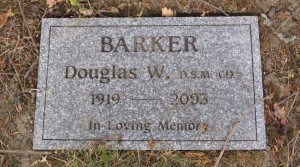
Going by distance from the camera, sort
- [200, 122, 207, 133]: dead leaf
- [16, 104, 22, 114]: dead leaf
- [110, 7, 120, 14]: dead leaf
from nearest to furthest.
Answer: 1. [200, 122, 207, 133]: dead leaf
2. [16, 104, 22, 114]: dead leaf
3. [110, 7, 120, 14]: dead leaf

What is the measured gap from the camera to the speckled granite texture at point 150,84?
9.06 ft

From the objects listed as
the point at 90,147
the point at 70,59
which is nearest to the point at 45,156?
the point at 90,147

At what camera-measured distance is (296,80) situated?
2932 mm

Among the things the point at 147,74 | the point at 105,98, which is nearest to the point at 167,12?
the point at 147,74

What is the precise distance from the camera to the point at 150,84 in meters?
2.84

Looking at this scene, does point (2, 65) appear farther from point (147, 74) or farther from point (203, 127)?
point (203, 127)

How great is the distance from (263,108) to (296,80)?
37 cm

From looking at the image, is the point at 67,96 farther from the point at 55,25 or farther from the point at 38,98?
the point at 55,25

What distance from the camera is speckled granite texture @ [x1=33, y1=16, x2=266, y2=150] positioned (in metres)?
2.76

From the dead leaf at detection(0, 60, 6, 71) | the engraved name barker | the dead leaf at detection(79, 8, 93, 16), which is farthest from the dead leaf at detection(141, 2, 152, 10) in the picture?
the dead leaf at detection(0, 60, 6, 71)

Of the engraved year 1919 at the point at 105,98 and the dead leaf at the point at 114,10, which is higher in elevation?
the dead leaf at the point at 114,10

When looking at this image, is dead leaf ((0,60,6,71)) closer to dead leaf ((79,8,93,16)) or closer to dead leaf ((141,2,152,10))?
dead leaf ((79,8,93,16))

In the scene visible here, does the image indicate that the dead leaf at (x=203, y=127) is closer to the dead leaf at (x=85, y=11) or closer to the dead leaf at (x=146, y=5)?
the dead leaf at (x=146, y=5)

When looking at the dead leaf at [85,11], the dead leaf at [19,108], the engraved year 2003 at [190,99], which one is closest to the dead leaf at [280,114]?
the engraved year 2003 at [190,99]
